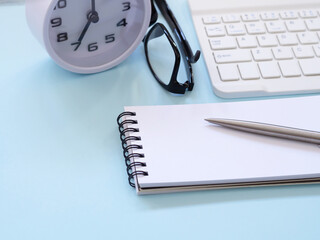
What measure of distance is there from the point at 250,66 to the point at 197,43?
98 mm

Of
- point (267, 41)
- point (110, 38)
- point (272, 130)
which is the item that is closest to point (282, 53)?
point (267, 41)

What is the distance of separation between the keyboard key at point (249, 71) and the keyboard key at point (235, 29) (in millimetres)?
65

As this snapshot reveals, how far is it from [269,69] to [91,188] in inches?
12.5

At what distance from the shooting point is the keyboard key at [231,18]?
67 centimetres

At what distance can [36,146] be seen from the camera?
20.5 inches

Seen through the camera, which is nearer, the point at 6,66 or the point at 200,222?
the point at 200,222

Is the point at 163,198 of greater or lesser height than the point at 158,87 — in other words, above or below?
below

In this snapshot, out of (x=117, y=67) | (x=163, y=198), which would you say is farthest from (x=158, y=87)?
(x=163, y=198)

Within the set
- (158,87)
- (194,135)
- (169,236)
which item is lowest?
(169,236)

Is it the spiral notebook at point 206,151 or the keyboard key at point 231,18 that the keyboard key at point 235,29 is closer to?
the keyboard key at point 231,18

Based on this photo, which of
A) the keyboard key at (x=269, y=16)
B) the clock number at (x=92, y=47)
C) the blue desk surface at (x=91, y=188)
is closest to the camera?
the blue desk surface at (x=91, y=188)

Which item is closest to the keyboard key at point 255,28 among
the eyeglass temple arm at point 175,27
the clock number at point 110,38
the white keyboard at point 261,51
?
the white keyboard at point 261,51

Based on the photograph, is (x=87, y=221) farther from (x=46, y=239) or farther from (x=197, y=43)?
(x=197, y=43)

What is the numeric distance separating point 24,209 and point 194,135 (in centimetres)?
23
